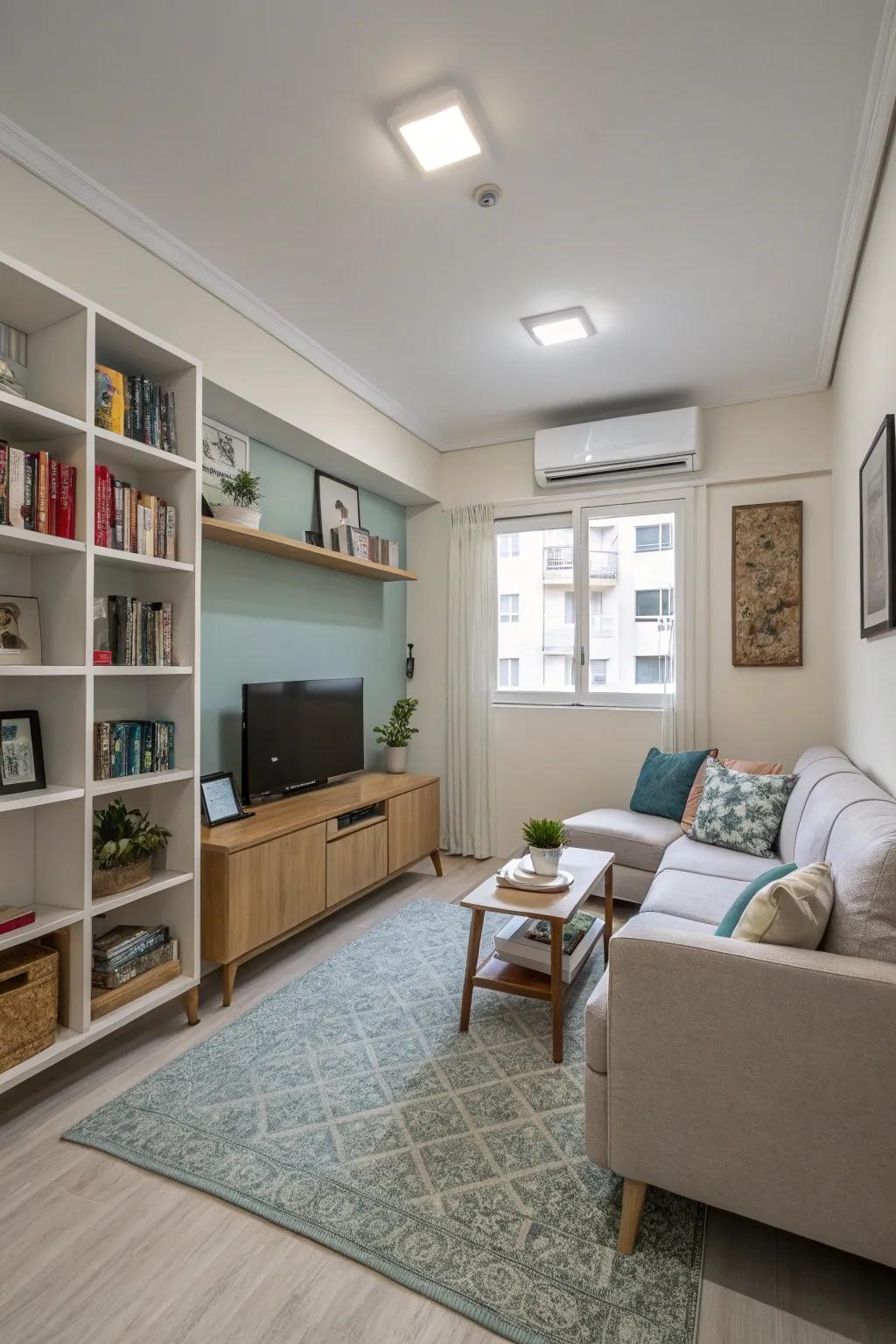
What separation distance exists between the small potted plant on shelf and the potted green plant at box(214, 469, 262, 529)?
1.26 m

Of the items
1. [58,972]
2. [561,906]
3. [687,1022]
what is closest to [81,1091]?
[58,972]

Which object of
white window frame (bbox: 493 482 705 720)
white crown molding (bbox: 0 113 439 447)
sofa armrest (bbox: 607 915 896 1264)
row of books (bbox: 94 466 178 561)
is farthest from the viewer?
white window frame (bbox: 493 482 705 720)

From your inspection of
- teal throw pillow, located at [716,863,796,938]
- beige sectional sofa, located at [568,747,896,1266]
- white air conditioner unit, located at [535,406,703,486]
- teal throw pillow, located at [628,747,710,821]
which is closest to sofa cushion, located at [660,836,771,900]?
teal throw pillow, located at [628,747,710,821]

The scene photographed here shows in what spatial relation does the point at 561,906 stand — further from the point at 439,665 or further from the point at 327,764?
the point at 439,665

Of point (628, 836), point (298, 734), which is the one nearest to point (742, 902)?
point (628, 836)

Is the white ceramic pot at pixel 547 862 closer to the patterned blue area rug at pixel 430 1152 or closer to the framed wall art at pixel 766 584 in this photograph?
the patterned blue area rug at pixel 430 1152

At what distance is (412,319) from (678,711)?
2.54 metres

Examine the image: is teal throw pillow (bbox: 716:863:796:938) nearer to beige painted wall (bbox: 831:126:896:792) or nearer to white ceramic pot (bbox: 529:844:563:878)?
beige painted wall (bbox: 831:126:896:792)

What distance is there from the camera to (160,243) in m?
2.46

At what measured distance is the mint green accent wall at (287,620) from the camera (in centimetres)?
315

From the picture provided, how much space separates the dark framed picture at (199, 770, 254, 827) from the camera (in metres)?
2.80

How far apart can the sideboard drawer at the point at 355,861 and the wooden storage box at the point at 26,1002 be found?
1.28 m

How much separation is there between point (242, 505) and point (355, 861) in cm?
174

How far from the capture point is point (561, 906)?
2252mm
